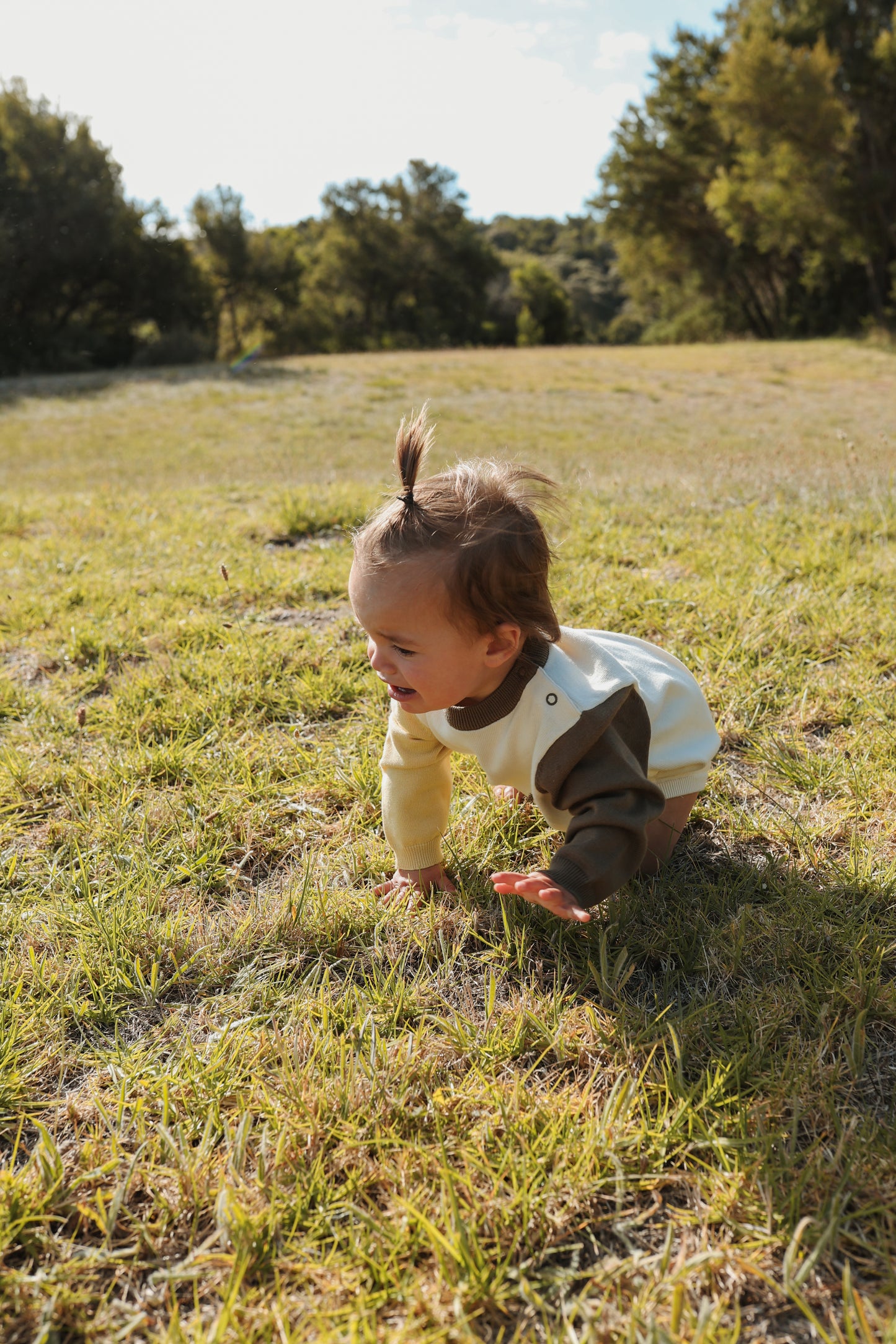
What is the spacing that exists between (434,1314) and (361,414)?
47.5 feet

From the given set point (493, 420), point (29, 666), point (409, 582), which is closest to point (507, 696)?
point (409, 582)

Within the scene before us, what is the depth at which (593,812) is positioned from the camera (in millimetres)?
1855

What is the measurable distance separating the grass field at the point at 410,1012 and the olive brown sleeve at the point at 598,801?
8.6 inches

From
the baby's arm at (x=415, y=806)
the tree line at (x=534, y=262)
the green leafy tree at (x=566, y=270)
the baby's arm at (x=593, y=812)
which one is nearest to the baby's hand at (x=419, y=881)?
the baby's arm at (x=415, y=806)

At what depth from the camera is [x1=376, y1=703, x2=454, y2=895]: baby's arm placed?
2174 millimetres

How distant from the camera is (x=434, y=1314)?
121 centimetres

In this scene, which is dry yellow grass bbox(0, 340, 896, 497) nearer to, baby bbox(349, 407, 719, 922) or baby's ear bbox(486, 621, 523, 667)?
baby bbox(349, 407, 719, 922)

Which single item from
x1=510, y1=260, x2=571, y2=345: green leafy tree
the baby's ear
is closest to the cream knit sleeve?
the baby's ear

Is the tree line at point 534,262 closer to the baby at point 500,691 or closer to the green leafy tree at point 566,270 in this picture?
the green leafy tree at point 566,270

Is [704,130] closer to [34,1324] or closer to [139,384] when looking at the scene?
[139,384]

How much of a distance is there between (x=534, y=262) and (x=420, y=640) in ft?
201

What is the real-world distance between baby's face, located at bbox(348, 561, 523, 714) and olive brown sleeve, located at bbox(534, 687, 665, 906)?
0.84 feet

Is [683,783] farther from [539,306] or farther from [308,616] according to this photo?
[539,306]

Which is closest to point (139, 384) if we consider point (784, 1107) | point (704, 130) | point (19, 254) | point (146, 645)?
point (19, 254)
